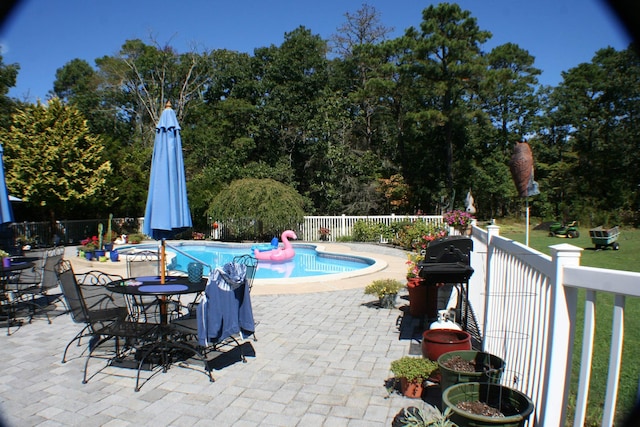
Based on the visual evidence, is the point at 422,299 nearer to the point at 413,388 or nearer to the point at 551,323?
the point at 413,388

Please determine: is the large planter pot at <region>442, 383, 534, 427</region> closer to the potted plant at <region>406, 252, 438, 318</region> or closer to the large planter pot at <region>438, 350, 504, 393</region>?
the large planter pot at <region>438, 350, 504, 393</region>

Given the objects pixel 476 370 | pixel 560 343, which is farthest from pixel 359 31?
pixel 560 343

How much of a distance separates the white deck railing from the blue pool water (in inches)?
364

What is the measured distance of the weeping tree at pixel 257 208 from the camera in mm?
20000

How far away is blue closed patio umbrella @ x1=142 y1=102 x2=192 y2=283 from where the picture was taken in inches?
197

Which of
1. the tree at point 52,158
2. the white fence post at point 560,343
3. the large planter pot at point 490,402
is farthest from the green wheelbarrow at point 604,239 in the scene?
the tree at point 52,158

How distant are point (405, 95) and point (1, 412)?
2776cm

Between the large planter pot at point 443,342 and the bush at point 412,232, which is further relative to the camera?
the bush at point 412,232

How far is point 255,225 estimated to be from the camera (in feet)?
69.2

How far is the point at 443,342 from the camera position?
3920 mm

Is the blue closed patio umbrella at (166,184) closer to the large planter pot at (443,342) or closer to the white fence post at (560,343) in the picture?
the large planter pot at (443,342)

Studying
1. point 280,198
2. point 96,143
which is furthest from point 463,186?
point 96,143

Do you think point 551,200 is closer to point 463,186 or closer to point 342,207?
point 463,186

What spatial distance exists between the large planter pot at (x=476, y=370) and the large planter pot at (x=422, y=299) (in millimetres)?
2615
